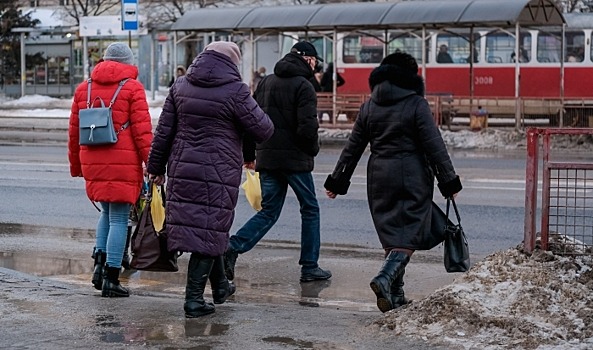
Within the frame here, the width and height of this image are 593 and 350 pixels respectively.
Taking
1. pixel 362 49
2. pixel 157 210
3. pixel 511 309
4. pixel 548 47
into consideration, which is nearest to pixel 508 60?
pixel 548 47

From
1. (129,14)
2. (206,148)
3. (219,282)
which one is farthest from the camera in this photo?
(129,14)

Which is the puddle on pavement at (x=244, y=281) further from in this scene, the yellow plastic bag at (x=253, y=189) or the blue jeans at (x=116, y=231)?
the yellow plastic bag at (x=253, y=189)

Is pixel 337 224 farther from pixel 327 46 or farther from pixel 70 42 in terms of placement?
pixel 70 42

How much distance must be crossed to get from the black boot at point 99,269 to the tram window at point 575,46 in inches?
949

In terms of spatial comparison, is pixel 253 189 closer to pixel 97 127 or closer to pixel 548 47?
pixel 97 127

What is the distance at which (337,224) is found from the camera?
1203 centimetres

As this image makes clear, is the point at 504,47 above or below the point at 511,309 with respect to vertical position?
above

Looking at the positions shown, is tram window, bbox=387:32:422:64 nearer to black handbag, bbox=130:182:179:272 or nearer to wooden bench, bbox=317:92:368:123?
wooden bench, bbox=317:92:368:123

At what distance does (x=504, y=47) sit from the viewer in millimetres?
30609

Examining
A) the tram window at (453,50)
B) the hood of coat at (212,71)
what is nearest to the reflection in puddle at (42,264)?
the hood of coat at (212,71)

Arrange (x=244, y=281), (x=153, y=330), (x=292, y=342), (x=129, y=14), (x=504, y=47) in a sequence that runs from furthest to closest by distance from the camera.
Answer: (x=504, y=47)
(x=129, y=14)
(x=244, y=281)
(x=153, y=330)
(x=292, y=342)

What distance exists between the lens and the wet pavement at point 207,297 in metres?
6.23

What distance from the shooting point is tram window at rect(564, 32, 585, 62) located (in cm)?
3003

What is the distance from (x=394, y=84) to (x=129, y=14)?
20994 millimetres
